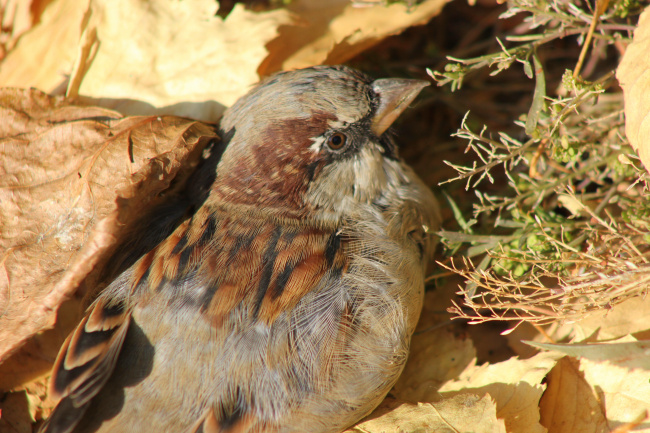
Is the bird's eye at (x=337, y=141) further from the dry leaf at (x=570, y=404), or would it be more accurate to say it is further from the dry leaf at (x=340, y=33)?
the dry leaf at (x=570, y=404)

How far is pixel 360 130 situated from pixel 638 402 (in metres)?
1.76

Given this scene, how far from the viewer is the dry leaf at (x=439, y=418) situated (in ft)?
8.04

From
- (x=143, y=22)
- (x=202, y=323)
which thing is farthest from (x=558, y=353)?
(x=143, y=22)

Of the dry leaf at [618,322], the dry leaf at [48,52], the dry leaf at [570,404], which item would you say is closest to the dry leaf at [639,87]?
the dry leaf at [618,322]

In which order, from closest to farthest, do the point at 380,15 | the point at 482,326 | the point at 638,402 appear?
the point at 638,402 < the point at 482,326 < the point at 380,15

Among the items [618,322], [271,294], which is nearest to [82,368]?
[271,294]

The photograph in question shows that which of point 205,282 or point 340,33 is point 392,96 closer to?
point 340,33

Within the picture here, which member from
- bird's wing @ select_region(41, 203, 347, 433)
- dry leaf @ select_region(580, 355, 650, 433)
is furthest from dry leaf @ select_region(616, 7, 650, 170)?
bird's wing @ select_region(41, 203, 347, 433)

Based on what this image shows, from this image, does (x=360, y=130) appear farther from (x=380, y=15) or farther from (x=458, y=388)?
(x=458, y=388)

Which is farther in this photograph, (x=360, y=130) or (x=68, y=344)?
(x=360, y=130)

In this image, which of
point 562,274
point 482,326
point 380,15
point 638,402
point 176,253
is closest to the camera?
point 638,402

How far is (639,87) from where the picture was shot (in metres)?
2.38

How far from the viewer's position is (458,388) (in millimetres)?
2795

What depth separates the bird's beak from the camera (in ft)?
9.62
